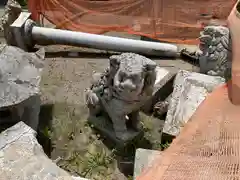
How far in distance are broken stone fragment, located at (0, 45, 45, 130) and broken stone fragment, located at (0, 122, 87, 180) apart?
1.63 feet

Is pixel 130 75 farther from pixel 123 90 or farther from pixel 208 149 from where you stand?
pixel 208 149

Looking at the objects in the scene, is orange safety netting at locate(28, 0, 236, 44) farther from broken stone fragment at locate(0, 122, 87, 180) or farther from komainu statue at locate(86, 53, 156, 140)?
broken stone fragment at locate(0, 122, 87, 180)

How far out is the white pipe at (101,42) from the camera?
22.9ft

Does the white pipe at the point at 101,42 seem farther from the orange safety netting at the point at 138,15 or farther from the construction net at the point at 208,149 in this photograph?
the construction net at the point at 208,149

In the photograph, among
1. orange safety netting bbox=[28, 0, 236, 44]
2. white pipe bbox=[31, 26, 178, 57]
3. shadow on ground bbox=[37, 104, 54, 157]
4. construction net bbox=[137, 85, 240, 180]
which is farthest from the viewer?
orange safety netting bbox=[28, 0, 236, 44]

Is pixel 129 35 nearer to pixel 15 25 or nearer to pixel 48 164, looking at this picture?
pixel 15 25

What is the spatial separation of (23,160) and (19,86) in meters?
1.22

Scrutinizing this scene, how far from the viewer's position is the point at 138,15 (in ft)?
24.9

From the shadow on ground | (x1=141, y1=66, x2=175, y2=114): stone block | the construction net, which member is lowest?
the shadow on ground

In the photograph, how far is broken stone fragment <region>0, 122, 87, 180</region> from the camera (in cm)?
378

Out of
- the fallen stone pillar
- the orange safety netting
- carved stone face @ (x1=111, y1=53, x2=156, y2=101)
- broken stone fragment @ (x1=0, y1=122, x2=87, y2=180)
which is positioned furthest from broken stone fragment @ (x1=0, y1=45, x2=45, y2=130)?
the orange safety netting

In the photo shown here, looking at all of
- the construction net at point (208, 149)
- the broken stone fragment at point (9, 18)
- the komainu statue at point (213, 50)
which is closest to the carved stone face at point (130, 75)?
the komainu statue at point (213, 50)

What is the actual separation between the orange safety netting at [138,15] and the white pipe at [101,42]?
0.54 meters

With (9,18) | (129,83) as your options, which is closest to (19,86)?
(129,83)
